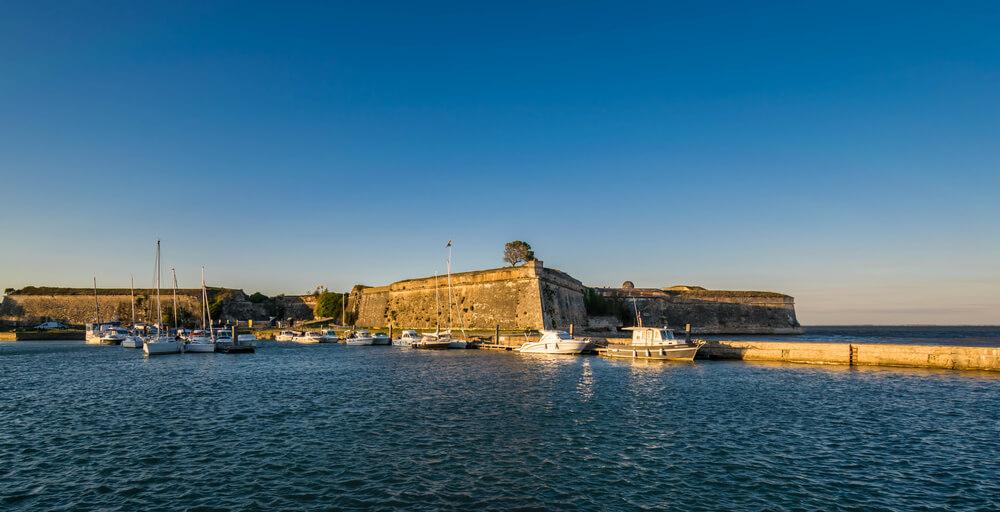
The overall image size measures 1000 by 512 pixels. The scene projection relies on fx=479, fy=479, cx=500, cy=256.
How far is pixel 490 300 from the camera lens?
47406mm

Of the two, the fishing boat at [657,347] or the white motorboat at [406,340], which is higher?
the fishing boat at [657,347]

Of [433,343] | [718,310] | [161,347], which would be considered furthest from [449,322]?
Result: [718,310]

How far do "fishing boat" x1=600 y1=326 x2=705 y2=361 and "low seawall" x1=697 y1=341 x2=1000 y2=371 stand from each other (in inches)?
79.6

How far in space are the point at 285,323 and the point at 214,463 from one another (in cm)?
6984

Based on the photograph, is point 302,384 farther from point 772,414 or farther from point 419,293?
point 419,293

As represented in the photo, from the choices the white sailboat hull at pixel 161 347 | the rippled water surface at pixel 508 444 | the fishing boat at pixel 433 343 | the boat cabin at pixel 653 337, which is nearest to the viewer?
the rippled water surface at pixel 508 444

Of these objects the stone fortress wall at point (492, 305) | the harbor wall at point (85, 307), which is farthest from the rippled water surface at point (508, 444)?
the harbor wall at point (85, 307)

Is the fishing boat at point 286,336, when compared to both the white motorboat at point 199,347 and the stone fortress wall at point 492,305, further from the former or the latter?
the white motorboat at point 199,347

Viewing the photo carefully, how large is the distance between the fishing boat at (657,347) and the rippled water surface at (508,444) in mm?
6687

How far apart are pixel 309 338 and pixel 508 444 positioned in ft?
148

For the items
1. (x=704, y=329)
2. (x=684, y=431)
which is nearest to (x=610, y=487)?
(x=684, y=431)

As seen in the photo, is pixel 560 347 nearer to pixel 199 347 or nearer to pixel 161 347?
pixel 199 347

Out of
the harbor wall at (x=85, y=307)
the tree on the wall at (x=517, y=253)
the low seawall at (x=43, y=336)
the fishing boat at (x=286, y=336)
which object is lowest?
the fishing boat at (x=286, y=336)

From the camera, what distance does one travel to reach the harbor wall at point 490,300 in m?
44.1
